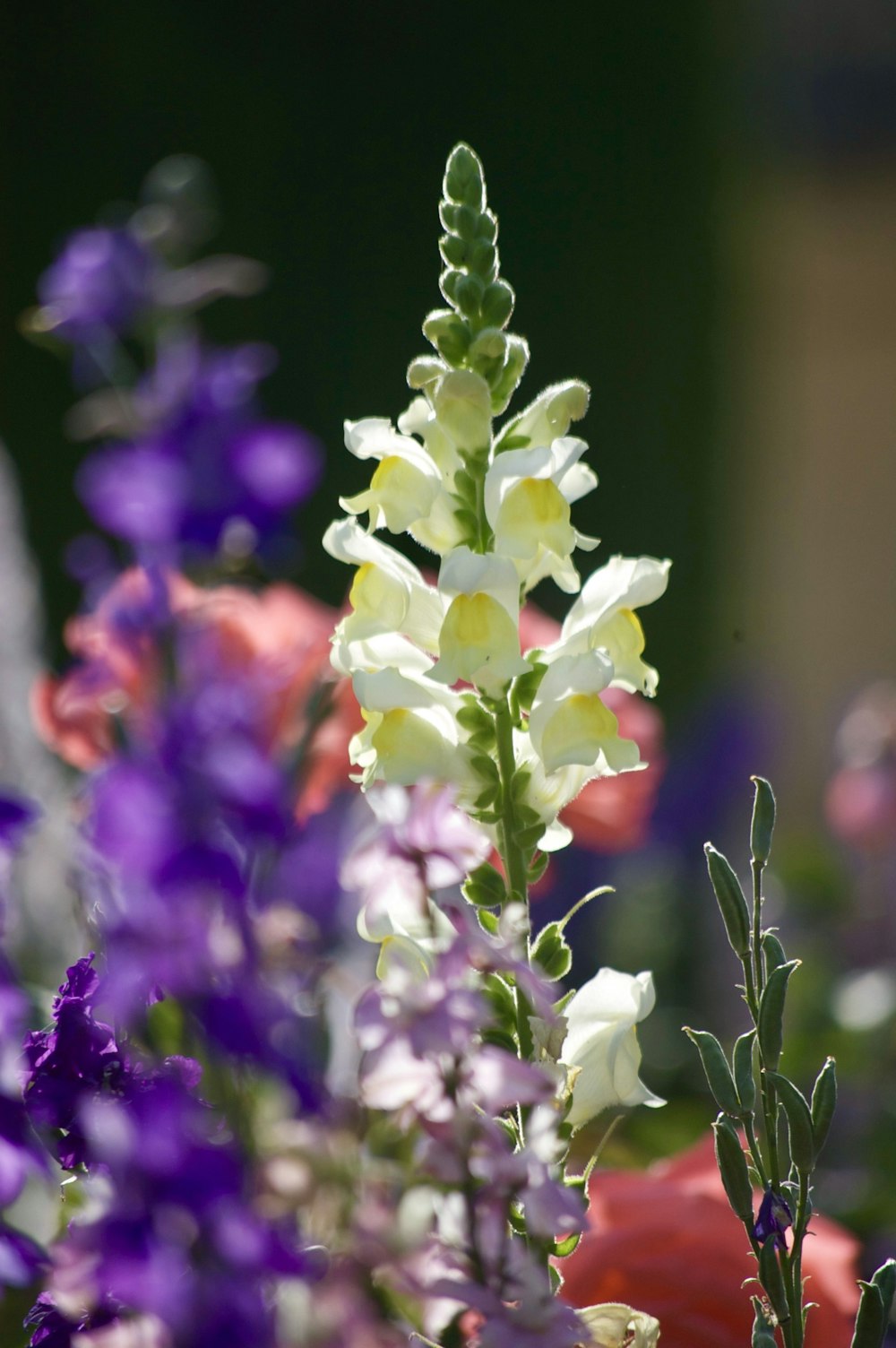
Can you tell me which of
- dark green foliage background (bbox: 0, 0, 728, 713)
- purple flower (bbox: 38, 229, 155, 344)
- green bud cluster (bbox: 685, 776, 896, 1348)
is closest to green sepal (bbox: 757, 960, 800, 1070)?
green bud cluster (bbox: 685, 776, 896, 1348)

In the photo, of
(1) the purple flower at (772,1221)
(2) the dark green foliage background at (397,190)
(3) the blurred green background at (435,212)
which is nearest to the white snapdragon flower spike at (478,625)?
(1) the purple flower at (772,1221)

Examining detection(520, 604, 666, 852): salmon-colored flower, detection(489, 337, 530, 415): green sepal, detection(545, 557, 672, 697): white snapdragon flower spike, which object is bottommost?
detection(520, 604, 666, 852): salmon-colored flower

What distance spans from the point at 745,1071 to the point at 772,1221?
0.09 ft

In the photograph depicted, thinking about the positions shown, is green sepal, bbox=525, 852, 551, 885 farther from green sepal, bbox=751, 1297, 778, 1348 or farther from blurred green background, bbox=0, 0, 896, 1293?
blurred green background, bbox=0, 0, 896, 1293

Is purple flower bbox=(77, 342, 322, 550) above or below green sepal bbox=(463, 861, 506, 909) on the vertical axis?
above

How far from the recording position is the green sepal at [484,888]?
0.31 m

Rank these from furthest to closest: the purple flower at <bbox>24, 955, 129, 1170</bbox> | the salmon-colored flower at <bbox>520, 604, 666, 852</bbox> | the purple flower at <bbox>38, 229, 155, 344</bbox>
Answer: the salmon-colored flower at <bbox>520, 604, 666, 852</bbox> → the purple flower at <bbox>38, 229, 155, 344</bbox> → the purple flower at <bbox>24, 955, 129, 1170</bbox>

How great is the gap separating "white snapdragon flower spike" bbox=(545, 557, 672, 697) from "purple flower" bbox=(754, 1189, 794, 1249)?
0.34ft

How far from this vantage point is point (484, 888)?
0.31 meters

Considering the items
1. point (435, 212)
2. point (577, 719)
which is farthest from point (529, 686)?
point (435, 212)

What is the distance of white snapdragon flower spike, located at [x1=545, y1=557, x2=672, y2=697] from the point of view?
329 millimetres

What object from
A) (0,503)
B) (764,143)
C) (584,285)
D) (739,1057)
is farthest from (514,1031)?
(764,143)

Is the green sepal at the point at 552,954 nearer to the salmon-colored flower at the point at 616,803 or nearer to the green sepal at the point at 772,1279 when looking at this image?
the green sepal at the point at 772,1279

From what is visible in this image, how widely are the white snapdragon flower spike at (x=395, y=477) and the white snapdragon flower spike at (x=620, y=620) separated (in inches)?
1.6
